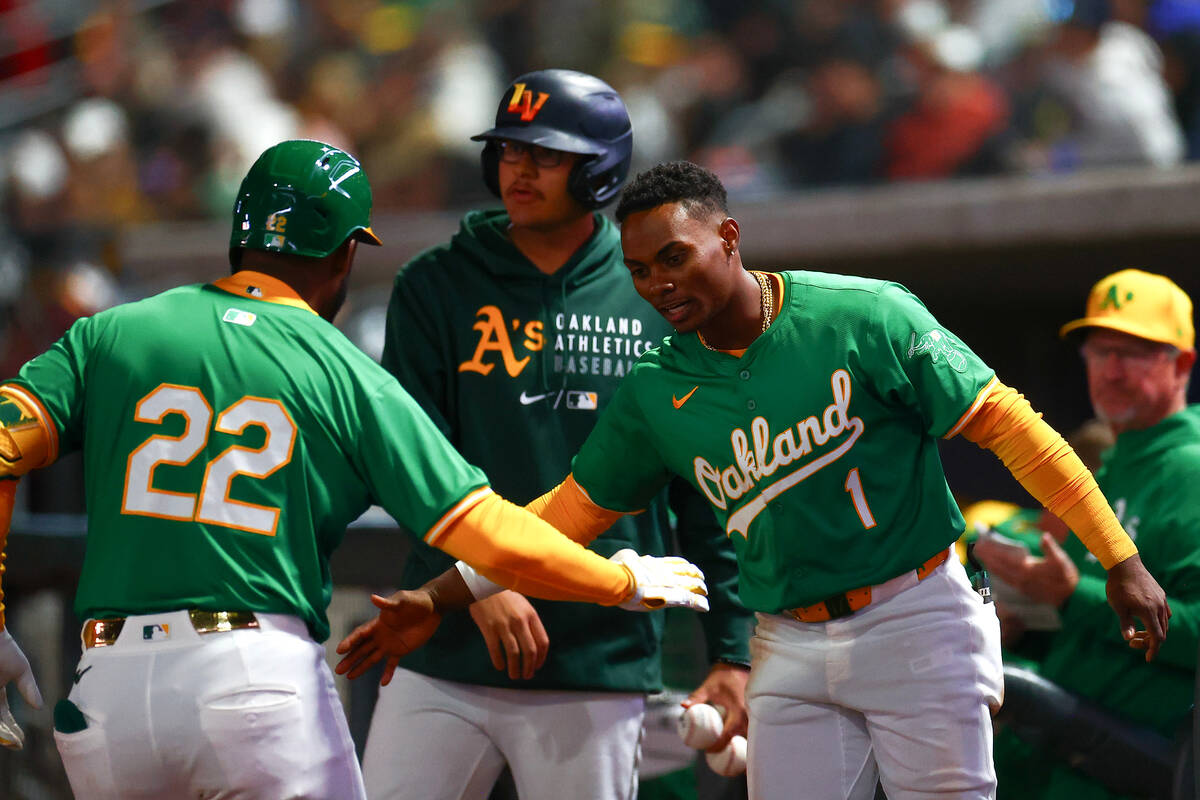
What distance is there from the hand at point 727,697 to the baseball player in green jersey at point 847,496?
1.13 ft

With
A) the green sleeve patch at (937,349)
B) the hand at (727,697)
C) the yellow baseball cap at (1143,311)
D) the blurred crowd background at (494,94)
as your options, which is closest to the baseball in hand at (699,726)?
the hand at (727,697)

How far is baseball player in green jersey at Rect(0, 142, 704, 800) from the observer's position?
2.70 meters

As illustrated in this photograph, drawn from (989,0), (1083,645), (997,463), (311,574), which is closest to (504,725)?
(311,574)

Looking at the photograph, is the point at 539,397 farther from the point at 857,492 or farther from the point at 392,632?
the point at 857,492

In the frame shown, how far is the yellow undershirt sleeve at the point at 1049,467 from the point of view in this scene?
2930mm

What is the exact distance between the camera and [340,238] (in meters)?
3.04

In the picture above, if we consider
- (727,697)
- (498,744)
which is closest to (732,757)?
(727,697)

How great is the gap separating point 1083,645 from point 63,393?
307 centimetres

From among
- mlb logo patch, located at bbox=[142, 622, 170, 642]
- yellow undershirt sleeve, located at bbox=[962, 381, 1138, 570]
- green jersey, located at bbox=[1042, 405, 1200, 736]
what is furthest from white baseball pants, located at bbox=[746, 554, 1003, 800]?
green jersey, located at bbox=[1042, 405, 1200, 736]

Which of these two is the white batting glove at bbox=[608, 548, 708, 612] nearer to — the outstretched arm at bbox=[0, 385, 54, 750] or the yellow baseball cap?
the outstretched arm at bbox=[0, 385, 54, 750]

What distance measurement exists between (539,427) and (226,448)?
1.01 metres

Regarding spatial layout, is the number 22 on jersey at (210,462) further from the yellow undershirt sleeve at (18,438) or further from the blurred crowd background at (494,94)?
the blurred crowd background at (494,94)

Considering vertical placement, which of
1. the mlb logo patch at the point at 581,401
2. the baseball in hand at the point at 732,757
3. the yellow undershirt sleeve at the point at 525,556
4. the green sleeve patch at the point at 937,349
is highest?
the green sleeve patch at the point at 937,349

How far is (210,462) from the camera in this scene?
2.77 meters
